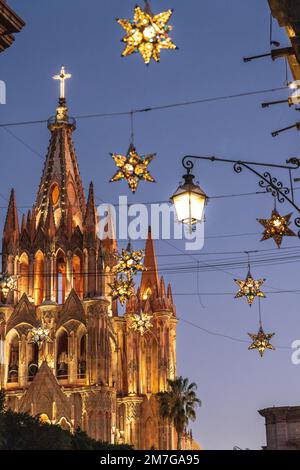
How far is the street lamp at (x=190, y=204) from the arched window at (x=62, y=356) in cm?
5095

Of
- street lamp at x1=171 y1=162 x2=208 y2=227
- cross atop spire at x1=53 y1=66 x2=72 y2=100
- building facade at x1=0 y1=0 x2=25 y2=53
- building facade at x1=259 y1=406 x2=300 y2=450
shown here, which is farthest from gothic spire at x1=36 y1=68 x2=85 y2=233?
street lamp at x1=171 y1=162 x2=208 y2=227

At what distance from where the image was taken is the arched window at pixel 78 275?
68562 mm

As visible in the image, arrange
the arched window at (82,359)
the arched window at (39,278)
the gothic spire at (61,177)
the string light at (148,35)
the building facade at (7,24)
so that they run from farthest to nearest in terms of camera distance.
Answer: the gothic spire at (61,177) < the arched window at (39,278) < the arched window at (82,359) < the building facade at (7,24) < the string light at (148,35)

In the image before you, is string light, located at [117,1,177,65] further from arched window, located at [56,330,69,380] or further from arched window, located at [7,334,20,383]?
arched window, located at [7,334,20,383]

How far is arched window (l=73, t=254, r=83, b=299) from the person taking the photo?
68562mm

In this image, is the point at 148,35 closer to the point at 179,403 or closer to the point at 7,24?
the point at 7,24

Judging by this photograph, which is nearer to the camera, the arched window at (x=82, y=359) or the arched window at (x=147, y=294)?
the arched window at (x=82, y=359)

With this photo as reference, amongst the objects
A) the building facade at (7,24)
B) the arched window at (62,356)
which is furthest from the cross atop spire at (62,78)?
the building facade at (7,24)

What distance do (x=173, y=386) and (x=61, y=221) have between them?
16320mm

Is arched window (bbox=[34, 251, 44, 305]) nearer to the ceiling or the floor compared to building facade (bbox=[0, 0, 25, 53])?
nearer to the ceiling

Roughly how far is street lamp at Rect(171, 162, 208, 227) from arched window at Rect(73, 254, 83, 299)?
52941mm

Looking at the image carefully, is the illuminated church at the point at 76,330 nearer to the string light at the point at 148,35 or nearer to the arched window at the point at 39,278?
the arched window at the point at 39,278

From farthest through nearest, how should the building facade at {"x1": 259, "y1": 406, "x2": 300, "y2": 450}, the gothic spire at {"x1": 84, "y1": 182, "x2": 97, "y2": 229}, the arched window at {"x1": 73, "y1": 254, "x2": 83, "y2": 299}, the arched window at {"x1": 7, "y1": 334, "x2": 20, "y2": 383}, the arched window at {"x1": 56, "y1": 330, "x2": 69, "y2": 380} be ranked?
the gothic spire at {"x1": 84, "y1": 182, "x2": 97, "y2": 229}, the arched window at {"x1": 73, "y1": 254, "x2": 83, "y2": 299}, the arched window at {"x1": 7, "y1": 334, "x2": 20, "y2": 383}, the arched window at {"x1": 56, "y1": 330, "x2": 69, "y2": 380}, the building facade at {"x1": 259, "y1": 406, "x2": 300, "y2": 450}

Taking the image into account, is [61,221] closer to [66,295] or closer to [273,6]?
[66,295]
